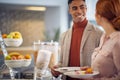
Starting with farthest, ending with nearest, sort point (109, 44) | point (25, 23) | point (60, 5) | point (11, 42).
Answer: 1. point (60, 5)
2. point (25, 23)
3. point (11, 42)
4. point (109, 44)

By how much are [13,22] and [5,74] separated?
12.0 feet

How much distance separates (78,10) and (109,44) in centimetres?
56

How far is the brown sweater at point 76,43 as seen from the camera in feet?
6.27

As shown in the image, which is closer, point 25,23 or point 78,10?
point 78,10

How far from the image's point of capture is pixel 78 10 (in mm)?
1909

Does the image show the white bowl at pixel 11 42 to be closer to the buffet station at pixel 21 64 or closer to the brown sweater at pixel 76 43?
the buffet station at pixel 21 64

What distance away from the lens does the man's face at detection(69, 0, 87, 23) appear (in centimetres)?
191

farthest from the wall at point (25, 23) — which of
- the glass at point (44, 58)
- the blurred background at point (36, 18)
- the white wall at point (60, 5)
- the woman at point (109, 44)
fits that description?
the woman at point (109, 44)

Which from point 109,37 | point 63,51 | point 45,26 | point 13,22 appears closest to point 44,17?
point 45,26

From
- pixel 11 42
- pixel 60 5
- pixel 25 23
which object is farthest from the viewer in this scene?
pixel 60 5

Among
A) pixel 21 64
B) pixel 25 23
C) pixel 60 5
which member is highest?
pixel 60 5

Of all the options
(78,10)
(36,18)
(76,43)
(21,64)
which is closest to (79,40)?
(76,43)

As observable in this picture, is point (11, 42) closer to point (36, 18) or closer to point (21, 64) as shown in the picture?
point (21, 64)

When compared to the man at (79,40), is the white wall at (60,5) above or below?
above
